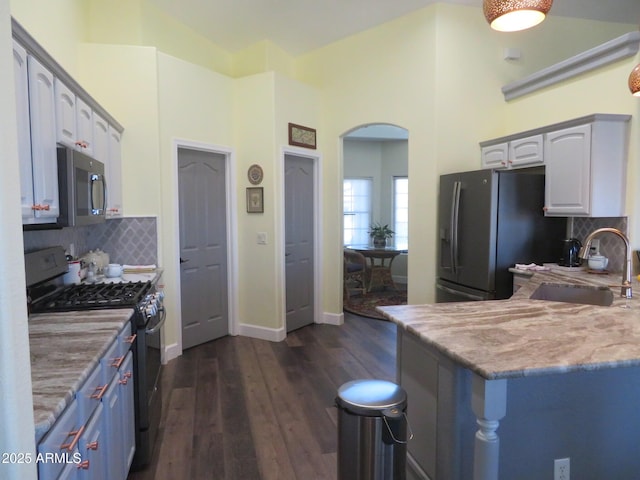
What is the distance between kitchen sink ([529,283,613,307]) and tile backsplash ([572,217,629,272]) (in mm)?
783

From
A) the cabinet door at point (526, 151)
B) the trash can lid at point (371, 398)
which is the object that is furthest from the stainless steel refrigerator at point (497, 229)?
the trash can lid at point (371, 398)

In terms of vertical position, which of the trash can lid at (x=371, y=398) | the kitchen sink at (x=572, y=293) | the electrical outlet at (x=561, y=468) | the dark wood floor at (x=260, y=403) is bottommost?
the dark wood floor at (x=260, y=403)

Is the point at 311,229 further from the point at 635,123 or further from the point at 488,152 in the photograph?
the point at 635,123

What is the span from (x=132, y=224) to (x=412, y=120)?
307cm

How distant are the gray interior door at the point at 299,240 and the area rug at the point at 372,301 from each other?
902 mm

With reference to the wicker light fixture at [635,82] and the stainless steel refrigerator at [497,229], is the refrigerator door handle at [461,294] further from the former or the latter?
the wicker light fixture at [635,82]

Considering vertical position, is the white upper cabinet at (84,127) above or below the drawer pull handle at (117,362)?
above

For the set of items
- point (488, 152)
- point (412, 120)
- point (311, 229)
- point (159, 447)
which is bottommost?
point (159, 447)

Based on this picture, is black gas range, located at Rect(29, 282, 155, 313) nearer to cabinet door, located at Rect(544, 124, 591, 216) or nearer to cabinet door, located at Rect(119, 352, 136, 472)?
cabinet door, located at Rect(119, 352, 136, 472)

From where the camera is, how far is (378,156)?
851 centimetres

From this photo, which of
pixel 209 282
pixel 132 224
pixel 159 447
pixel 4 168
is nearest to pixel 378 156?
pixel 209 282

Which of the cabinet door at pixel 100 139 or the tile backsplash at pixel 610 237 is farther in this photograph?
the tile backsplash at pixel 610 237

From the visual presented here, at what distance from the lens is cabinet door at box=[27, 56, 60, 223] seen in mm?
1897

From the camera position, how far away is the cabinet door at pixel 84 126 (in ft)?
8.42
